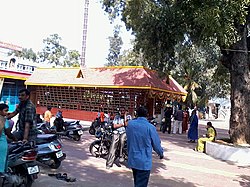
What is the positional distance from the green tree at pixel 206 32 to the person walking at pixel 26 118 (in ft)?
17.1

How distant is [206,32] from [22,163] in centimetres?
640

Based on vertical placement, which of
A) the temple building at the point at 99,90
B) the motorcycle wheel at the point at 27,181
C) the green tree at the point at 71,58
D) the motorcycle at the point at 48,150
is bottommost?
the motorcycle wheel at the point at 27,181

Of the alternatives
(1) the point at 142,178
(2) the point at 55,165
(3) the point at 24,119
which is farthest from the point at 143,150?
(2) the point at 55,165

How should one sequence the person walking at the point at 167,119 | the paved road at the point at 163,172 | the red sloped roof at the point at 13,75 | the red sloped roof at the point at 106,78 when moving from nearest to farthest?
1. the paved road at the point at 163,172
2. the person walking at the point at 167,119
3. the red sloped roof at the point at 106,78
4. the red sloped roof at the point at 13,75

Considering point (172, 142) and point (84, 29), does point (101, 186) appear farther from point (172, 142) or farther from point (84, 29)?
point (84, 29)

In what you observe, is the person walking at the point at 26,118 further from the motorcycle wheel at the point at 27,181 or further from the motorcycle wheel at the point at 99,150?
the motorcycle wheel at the point at 99,150

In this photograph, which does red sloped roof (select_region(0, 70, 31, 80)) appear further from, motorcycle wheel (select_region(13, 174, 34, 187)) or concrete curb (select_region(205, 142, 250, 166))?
motorcycle wheel (select_region(13, 174, 34, 187))

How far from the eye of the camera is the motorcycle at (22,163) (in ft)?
16.0

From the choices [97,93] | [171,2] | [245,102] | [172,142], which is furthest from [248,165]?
[97,93]

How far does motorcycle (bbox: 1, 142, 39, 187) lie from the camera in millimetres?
4875

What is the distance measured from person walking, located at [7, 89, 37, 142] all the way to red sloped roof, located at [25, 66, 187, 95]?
41.6 ft

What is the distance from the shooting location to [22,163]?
491 cm

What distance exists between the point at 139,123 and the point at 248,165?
6488 millimetres

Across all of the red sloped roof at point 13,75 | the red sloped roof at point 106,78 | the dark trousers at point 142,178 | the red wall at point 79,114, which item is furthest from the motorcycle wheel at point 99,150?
the red sloped roof at point 13,75
